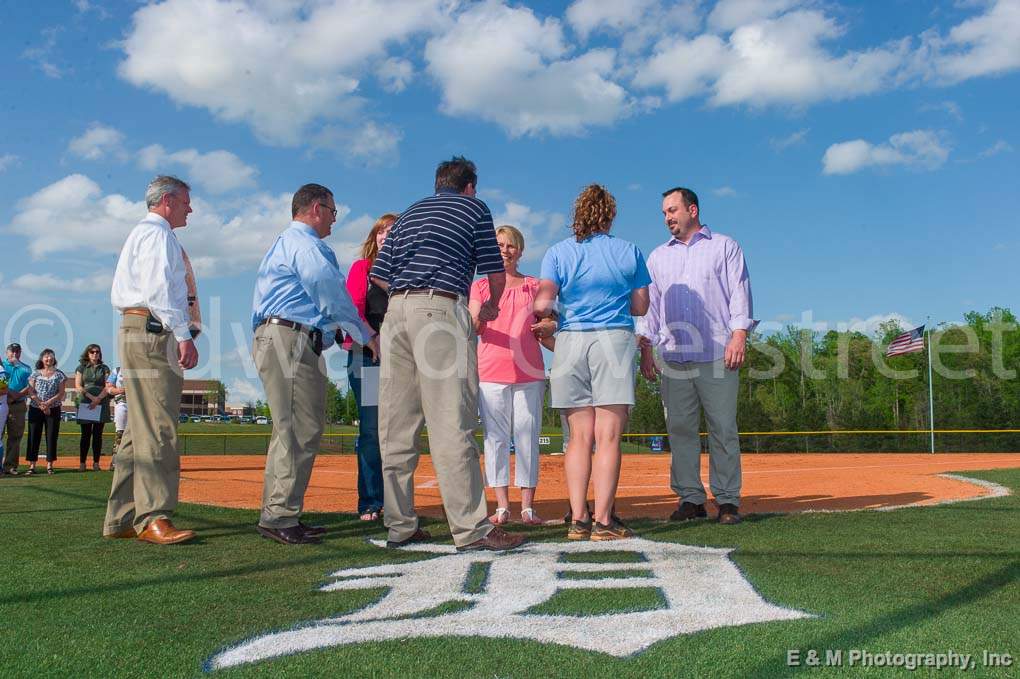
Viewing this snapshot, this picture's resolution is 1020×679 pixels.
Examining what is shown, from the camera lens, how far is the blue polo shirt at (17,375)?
1120 cm

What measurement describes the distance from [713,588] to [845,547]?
1299 mm

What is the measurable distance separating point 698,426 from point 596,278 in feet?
4.59

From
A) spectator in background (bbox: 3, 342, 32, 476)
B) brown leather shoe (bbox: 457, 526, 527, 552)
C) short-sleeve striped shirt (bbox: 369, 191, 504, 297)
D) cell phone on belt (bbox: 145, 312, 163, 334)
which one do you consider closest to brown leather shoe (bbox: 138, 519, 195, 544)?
cell phone on belt (bbox: 145, 312, 163, 334)

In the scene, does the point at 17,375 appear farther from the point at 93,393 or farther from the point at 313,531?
the point at 313,531

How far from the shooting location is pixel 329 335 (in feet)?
15.9

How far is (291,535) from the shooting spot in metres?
4.44

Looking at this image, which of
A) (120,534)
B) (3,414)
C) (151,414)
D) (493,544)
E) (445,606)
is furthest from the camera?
(3,414)

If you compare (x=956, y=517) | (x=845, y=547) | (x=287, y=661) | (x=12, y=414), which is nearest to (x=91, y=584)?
(x=287, y=661)

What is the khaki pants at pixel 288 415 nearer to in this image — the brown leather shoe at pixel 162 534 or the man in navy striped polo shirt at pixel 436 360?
the brown leather shoe at pixel 162 534

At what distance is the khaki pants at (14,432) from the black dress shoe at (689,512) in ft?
30.3

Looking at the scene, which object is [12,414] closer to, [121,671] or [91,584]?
[91,584]

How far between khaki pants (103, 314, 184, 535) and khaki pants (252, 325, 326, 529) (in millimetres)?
490

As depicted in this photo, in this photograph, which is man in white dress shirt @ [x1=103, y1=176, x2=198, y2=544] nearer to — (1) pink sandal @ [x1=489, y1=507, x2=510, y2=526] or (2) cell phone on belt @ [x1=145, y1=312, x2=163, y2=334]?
(2) cell phone on belt @ [x1=145, y1=312, x2=163, y2=334]

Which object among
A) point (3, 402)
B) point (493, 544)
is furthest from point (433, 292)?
point (3, 402)
